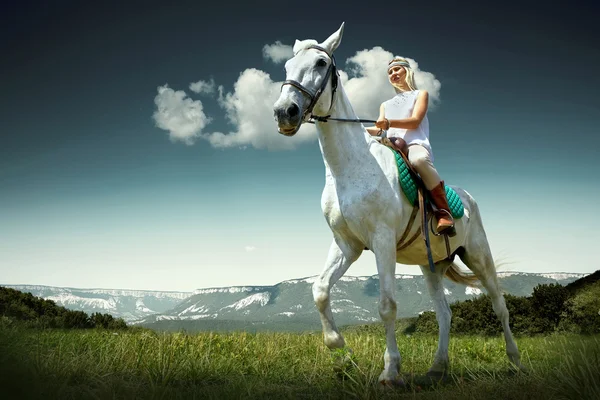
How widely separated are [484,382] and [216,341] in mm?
3834

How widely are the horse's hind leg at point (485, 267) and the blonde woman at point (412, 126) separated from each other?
1288 mm

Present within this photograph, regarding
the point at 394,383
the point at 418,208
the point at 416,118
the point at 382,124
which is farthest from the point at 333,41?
the point at 394,383

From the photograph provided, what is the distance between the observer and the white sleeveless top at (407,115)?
5.71 m

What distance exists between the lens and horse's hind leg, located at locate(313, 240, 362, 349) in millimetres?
5016

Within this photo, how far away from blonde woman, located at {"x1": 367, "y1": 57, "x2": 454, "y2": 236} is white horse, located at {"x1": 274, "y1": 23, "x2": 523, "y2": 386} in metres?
0.32

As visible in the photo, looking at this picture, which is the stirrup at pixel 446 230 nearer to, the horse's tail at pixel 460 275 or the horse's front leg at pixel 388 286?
the horse's front leg at pixel 388 286

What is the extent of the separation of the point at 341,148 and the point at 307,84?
2.79 feet

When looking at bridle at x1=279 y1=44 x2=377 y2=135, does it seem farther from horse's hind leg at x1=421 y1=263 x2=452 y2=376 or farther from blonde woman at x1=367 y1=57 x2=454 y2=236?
horse's hind leg at x1=421 y1=263 x2=452 y2=376

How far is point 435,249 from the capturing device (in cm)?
577

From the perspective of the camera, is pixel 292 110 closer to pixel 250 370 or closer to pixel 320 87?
pixel 320 87

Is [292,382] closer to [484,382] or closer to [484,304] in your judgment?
[484,382]

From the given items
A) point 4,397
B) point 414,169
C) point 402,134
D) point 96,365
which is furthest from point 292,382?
point 4,397

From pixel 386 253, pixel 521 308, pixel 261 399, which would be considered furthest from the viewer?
pixel 521 308

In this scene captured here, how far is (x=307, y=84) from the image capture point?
460 cm
